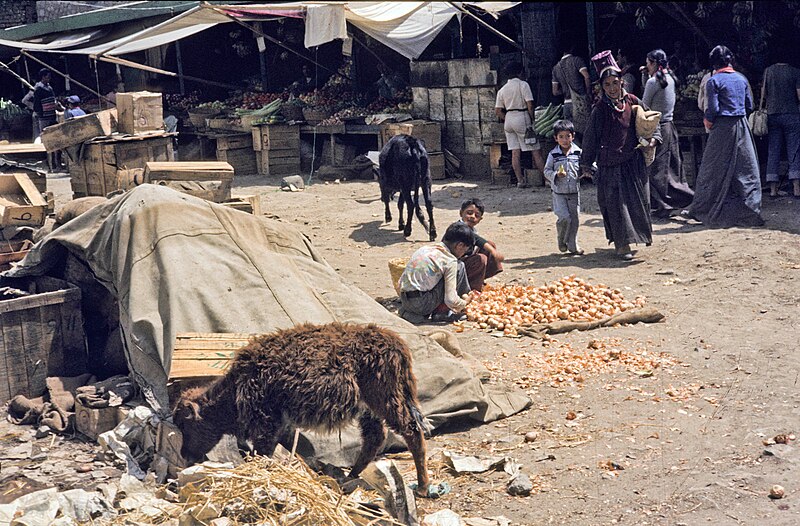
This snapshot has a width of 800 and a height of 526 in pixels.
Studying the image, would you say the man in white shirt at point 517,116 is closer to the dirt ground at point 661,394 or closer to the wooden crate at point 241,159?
the dirt ground at point 661,394

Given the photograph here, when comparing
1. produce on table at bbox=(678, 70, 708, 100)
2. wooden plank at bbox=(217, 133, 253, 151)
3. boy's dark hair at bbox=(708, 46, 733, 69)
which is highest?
Answer: boy's dark hair at bbox=(708, 46, 733, 69)

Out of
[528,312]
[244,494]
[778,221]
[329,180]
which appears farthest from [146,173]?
[329,180]

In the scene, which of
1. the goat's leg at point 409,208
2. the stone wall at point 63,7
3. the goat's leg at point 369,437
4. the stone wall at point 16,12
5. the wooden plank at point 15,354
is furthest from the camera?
the stone wall at point 16,12

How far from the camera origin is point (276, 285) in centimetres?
657

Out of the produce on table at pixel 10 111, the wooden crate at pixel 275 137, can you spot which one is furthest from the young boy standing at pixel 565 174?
the produce on table at pixel 10 111

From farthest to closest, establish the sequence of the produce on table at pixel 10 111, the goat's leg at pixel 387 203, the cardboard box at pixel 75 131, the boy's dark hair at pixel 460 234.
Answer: the produce on table at pixel 10 111
the goat's leg at pixel 387 203
the cardboard box at pixel 75 131
the boy's dark hair at pixel 460 234

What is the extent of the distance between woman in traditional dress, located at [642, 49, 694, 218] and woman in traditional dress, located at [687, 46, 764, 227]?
0.66 meters

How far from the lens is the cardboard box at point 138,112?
32.4ft

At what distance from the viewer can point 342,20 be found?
15.8 m

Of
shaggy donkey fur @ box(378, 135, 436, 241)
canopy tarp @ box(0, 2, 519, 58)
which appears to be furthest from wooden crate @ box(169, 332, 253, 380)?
canopy tarp @ box(0, 2, 519, 58)

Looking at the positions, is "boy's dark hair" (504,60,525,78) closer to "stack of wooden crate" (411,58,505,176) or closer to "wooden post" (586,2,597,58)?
"stack of wooden crate" (411,58,505,176)

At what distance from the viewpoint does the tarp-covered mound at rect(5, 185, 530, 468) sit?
243 inches

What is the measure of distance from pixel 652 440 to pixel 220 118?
15.2 meters

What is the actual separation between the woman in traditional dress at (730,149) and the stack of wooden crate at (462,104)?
15.9ft
